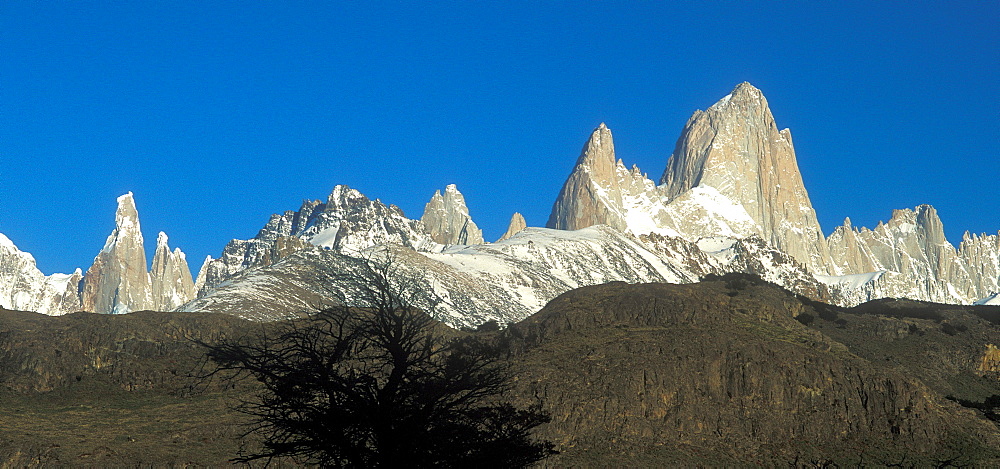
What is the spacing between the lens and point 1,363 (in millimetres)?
122000

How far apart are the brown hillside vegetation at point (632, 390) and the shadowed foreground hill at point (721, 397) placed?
20 centimetres

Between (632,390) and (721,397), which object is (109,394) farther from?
(721,397)

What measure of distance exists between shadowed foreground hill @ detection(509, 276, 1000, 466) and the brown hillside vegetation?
0.20m

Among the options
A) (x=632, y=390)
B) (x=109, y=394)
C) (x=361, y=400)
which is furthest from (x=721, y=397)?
(x=361, y=400)

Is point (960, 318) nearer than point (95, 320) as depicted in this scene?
No

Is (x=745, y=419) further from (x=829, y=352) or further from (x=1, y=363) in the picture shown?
(x=1, y=363)

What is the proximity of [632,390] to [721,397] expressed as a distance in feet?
32.5

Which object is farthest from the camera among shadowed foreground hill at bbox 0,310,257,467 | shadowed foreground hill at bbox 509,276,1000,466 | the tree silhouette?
shadowed foreground hill at bbox 509,276,1000,466

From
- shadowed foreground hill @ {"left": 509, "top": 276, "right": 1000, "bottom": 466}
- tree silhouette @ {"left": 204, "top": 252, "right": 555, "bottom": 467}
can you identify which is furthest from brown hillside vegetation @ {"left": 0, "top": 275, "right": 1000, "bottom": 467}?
tree silhouette @ {"left": 204, "top": 252, "right": 555, "bottom": 467}

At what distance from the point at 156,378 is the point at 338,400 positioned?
101491 mm

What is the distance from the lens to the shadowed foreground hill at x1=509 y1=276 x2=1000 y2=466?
11188 cm

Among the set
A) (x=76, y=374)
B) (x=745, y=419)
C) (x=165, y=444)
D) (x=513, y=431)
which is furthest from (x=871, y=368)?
(x=513, y=431)

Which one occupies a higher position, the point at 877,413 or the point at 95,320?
the point at 95,320

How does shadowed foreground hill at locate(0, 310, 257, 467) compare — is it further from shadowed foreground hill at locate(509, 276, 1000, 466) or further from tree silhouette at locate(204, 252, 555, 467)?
tree silhouette at locate(204, 252, 555, 467)
